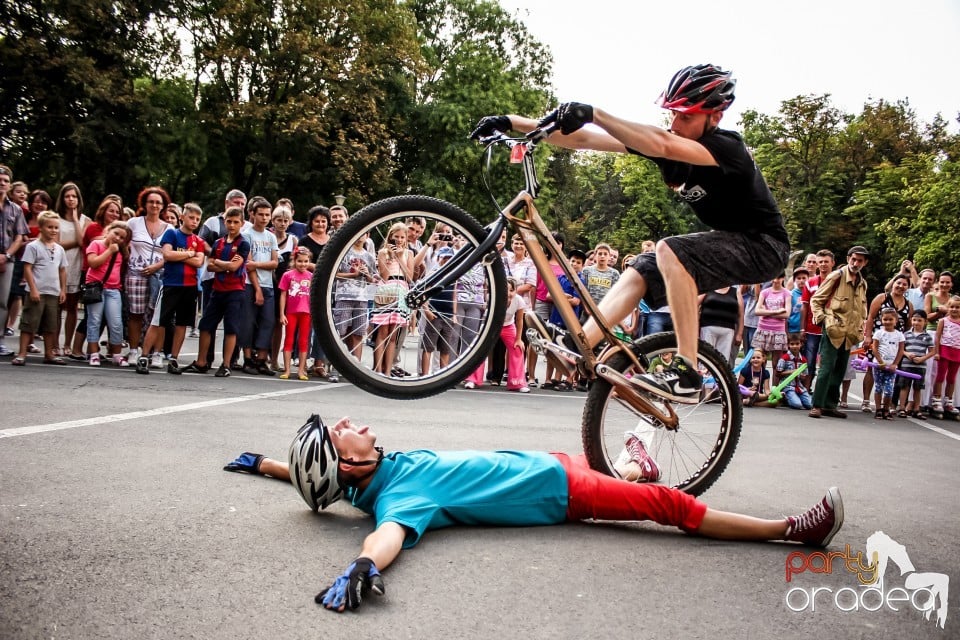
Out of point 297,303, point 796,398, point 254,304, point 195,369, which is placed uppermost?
point 297,303

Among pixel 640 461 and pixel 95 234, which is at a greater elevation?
pixel 95 234

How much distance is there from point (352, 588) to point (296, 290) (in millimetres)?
7338

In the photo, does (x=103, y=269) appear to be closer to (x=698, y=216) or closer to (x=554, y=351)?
(x=554, y=351)

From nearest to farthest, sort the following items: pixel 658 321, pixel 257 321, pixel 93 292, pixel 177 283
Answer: pixel 93 292 < pixel 177 283 < pixel 257 321 < pixel 658 321

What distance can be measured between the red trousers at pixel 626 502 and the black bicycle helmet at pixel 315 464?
1257mm

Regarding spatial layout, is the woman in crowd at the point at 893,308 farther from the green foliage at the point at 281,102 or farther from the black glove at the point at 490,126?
the green foliage at the point at 281,102

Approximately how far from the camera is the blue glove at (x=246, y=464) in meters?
4.65

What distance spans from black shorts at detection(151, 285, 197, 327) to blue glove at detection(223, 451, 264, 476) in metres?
5.28

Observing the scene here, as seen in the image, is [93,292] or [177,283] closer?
[93,292]

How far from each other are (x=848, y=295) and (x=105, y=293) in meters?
9.49

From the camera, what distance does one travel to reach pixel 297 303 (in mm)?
9797

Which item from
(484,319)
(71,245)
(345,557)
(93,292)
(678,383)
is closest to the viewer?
(345,557)

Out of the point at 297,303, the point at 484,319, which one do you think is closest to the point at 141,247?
the point at 297,303

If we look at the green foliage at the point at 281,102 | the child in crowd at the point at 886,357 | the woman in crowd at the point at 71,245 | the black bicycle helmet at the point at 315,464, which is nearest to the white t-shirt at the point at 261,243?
the woman in crowd at the point at 71,245
